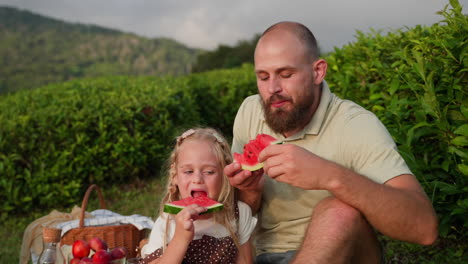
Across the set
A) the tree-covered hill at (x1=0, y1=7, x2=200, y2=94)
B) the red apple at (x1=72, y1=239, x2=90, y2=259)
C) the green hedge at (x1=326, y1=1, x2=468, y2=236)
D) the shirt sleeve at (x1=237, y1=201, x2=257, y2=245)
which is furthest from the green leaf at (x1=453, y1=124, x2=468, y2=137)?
the tree-covered hill at (x1=0, y1=7, x2=200, y2=94)

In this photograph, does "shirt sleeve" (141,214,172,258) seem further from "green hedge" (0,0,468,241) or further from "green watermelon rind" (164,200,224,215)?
"green hedge" (0,0,468,241)

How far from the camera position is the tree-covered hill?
25688 millimetres

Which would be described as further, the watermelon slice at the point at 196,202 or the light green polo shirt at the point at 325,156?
the light green polo shirt at the point at 325,156

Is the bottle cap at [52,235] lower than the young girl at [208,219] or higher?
lower

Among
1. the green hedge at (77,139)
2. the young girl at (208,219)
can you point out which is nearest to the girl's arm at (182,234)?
the young girl at (208,219)

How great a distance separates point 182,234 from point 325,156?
1.14 meters

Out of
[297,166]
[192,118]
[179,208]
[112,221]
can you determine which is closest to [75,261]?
[112,221]

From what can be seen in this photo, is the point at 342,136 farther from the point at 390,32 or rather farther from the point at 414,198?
the point at 390,32

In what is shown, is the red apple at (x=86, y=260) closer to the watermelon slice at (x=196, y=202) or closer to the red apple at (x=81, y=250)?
the red apple at (x=81, y=250)

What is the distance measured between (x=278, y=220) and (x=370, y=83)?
2.92m

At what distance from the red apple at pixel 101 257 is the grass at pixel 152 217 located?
1.56 meters

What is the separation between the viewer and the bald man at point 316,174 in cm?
277

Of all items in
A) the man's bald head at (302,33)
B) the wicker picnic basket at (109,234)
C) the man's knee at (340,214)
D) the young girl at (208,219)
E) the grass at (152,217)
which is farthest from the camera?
the grass at (152,217)

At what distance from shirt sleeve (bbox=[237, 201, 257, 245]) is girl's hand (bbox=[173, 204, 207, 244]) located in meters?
0.56
